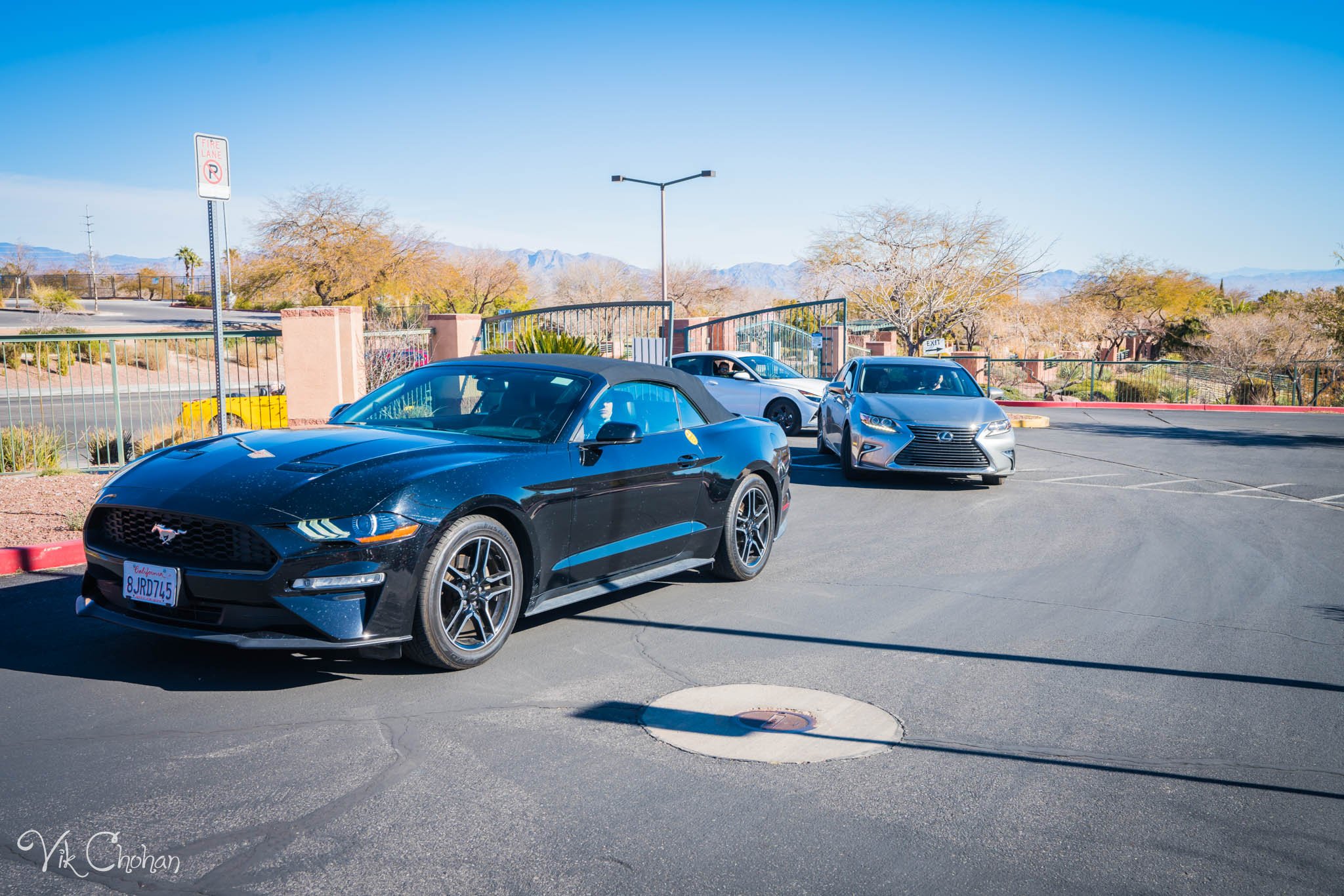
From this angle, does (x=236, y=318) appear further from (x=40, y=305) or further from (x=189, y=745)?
(x=189, y=745)

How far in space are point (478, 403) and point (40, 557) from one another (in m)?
3.73

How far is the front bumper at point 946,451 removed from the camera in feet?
40.7

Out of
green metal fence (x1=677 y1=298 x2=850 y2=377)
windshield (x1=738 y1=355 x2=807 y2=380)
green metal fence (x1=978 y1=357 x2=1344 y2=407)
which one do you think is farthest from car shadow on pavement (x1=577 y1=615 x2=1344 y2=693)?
green metal fence (x1=978 y1=357 x2=1344 y2=407)

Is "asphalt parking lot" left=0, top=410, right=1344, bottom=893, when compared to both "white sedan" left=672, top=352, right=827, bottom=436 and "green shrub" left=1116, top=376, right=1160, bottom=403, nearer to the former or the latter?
"white sedan" left=672, top=352, right=827, bottom=436

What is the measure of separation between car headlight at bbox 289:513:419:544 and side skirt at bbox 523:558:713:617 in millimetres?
1064

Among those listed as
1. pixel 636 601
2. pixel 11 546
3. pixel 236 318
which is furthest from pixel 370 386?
pixel 236 318

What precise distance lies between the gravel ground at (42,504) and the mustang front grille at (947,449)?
8.79 meters

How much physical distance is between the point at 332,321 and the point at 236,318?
4666 cm

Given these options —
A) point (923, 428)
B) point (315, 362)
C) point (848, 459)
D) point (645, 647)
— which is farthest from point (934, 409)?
point (315, 362)

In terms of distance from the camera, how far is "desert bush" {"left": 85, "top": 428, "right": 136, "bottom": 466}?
1218 centimetres

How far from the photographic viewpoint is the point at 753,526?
301 inches

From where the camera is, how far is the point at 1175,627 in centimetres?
652

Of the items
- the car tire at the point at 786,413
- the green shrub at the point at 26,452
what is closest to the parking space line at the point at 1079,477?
the car tire at the point at 786,413

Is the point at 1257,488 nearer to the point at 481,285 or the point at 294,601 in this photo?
the point at 294,601
